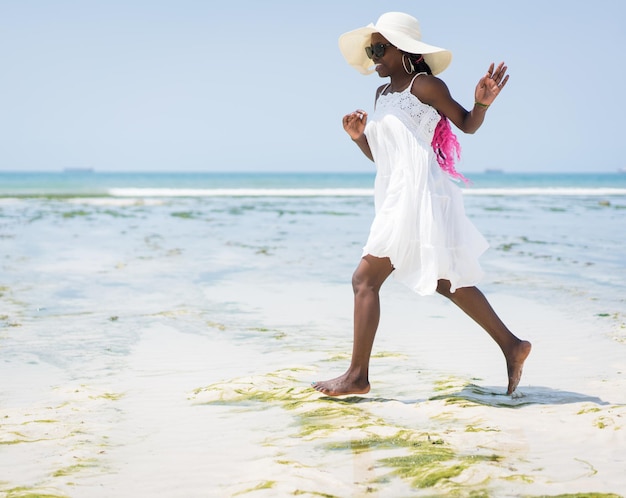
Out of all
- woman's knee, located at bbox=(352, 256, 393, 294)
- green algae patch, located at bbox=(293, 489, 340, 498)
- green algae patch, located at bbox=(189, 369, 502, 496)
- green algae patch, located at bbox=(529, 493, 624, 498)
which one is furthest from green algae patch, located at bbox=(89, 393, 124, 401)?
green algae patch, located at bbox=(529, 493, 624, 498)

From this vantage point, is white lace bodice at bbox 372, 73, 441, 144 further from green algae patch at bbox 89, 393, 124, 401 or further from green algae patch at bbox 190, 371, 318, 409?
green algae patch at bbox 89, 393, 124, 401

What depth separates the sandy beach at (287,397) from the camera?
3057 millimetres

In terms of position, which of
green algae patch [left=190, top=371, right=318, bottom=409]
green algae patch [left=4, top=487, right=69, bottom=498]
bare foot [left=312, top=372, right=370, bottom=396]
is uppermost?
bare foot [left=312, top=372, right=370, bottom=396]

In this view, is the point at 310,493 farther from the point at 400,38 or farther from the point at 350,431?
the point at 400,38

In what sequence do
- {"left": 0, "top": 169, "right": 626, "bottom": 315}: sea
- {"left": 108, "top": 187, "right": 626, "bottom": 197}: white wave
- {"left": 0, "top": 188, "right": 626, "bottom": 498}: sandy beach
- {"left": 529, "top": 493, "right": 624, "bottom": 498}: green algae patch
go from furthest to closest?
{"left": 108, "top": 187, "right": 626, "bottom": 197}: white wave → {"left": 0, "top": 169, "right": 626, "bottom": 315}: sea → {"left": 0, "top": 188, "right": 626, "bottom": 498}: sandy beach → {"left": 529, "top": 493, "right": 624, "bottom": 498}: green algae patch

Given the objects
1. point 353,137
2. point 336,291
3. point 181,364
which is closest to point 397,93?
point 353,137

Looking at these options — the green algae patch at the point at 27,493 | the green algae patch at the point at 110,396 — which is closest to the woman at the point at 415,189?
the green algae patch at the point at 110,396

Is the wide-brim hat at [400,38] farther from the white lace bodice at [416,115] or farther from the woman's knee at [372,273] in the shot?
the woman's knee at [372,273]

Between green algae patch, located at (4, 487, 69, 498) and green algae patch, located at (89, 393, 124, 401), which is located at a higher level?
green algae patch, located at (4, 487, 69, 498)

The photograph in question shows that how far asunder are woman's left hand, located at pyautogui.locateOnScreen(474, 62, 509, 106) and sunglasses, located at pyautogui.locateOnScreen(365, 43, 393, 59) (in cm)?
55

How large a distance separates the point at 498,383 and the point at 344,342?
4.74 feet

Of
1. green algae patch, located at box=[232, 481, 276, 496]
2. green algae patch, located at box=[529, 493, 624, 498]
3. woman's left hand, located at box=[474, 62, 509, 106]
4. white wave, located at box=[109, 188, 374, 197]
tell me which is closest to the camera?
green algae patch, located at box=[529, 493, 624, 498]

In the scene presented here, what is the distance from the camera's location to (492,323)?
4.18 meters

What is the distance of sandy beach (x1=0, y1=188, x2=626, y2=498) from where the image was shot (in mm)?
3057
